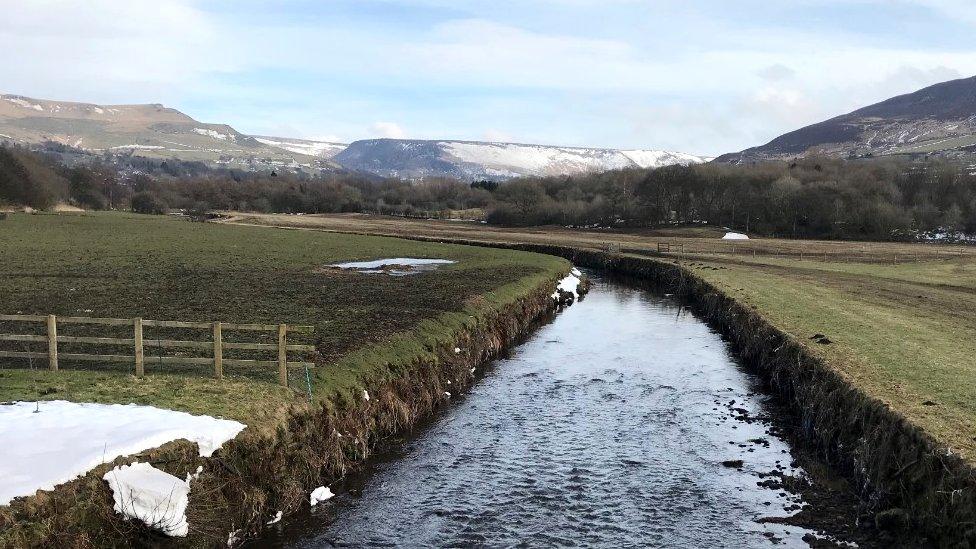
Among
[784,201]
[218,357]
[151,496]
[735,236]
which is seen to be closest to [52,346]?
[218,357]

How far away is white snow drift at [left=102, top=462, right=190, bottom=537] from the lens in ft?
42.0

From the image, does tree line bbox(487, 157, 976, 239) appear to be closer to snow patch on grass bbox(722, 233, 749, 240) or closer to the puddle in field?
snow patch on grass bbox(722, 233, 749, 240)

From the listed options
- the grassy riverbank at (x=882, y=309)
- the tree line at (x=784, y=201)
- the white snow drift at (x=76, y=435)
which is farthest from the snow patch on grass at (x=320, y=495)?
the tree line at (x=784, y=201)


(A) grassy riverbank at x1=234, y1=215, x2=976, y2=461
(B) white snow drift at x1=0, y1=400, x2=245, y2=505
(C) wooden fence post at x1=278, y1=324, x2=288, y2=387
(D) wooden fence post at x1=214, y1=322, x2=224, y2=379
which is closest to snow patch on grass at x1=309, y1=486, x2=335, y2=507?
(B) white snow drift at x1=0, y1=400, x2=245, y2=505

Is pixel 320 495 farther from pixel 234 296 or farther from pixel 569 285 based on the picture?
pixel 569 285

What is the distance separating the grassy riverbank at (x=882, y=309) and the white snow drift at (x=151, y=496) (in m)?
15.6

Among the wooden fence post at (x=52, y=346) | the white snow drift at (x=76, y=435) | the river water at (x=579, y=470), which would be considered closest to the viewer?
the white snow drift at (x=76, y=435)

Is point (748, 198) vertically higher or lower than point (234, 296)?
higher

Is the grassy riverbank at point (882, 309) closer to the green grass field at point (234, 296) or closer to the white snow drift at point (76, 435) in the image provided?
the green grass field at point (234, 296)

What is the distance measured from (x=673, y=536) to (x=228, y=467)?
984cm

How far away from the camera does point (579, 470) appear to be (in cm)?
1936

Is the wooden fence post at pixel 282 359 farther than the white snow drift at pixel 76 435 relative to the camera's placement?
Yes

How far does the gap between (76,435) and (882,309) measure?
120 ft

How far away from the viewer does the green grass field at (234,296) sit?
1838cm
